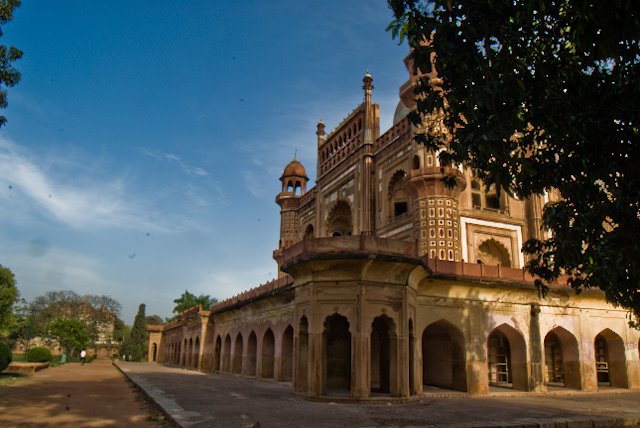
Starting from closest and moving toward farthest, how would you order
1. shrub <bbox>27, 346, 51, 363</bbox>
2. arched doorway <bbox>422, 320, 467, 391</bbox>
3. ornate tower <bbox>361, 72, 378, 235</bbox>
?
arched doorway <bbox>422, 320, 467, 391</bbox> → ornate tower <bbox>361, 72, 378, 235</bbox> → shrub <bbox>27, 346, 51, 363</bbox>

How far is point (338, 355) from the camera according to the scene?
57.7 feet

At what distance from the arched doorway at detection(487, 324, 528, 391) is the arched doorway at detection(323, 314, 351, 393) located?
223 inches

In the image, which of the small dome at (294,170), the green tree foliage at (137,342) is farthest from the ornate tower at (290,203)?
the green tree foliage at (137,342)

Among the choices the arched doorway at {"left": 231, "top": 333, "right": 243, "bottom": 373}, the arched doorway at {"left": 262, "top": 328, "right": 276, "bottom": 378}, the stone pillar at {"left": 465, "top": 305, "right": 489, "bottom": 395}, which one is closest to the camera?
the stone pillar at {"left": 465, "top": 305, "right": 489, "bottom": 395}

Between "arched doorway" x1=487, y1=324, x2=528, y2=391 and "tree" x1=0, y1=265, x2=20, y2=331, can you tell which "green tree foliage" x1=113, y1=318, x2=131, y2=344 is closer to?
"tree" x1=0, y1=265, x2=20, y2=331

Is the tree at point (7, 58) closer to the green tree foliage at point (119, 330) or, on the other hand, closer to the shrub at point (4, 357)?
the shrub at point (4, 357)

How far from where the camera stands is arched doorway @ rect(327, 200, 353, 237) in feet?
107

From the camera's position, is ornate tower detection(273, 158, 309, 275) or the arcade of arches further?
ornate tower detection(273, 158, 309, 275)

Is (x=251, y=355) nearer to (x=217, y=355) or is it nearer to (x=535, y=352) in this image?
(x=217, y=355)

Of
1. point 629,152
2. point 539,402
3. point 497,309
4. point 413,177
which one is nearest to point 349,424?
point 629,152

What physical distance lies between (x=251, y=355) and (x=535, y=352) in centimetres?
1321

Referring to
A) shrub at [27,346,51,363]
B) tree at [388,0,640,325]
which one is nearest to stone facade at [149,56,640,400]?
tree at [388,0,640,325]

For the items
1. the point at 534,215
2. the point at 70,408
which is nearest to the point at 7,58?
the point at 70,408

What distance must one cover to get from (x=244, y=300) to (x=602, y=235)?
18875mm
